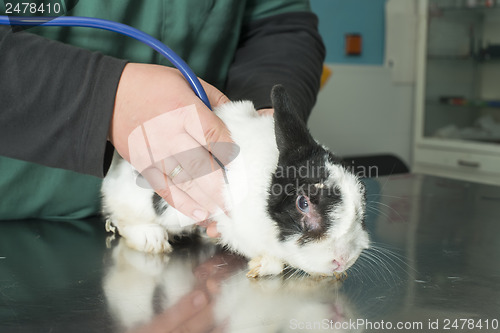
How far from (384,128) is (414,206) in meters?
2.16

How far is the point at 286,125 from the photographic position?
68 centimetres

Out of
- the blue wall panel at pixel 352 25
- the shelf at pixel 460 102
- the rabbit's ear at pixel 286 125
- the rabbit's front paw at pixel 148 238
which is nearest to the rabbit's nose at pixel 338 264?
the rabbit's ear at pixel 286 125

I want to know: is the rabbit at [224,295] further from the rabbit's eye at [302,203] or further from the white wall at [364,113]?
the white wall at [364,113]

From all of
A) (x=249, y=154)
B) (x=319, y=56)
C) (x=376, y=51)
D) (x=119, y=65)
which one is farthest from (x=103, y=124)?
(x=376, y=51)

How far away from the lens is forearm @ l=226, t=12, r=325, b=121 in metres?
0.98

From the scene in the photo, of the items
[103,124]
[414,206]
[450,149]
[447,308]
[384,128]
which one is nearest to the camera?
[447,308]

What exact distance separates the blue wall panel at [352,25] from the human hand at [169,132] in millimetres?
2145

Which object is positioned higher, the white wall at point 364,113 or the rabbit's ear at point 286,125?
the rabbit's ear at point 286,125

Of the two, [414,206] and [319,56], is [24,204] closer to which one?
[319,56]

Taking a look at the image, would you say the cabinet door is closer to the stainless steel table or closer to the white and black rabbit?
the stainless steel table

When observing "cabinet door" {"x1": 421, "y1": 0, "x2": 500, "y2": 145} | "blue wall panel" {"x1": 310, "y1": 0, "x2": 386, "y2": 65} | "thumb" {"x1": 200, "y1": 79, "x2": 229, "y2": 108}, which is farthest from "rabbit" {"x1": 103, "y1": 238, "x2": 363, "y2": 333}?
"cabinet door" {"x1": 421, "y1": 0, "x2": 500, "y2": 145}

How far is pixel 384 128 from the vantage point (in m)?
3.24

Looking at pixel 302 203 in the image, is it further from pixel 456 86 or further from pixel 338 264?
pixel 456 86

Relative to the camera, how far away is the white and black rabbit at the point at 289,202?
0.67m
